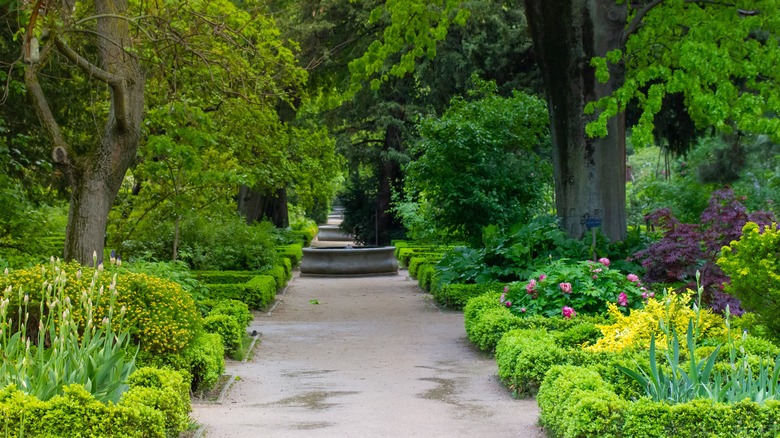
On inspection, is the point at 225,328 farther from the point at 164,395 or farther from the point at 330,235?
the point at 330,235

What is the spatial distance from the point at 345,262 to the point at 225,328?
15.7 meters

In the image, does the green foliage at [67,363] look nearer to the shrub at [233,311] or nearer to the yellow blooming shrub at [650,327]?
the yellow blooming shrub at [650,327]

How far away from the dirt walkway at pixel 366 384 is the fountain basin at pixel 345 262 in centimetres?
946

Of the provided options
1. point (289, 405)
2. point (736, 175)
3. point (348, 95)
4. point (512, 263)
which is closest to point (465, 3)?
point (348, 95)

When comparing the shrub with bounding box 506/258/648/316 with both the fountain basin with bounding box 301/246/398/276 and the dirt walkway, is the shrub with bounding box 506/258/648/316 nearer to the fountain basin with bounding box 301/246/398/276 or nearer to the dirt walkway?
the dirt walkway

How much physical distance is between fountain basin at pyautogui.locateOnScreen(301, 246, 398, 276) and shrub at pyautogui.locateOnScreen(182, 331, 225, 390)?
17.2 meters

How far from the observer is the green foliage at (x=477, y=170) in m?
18.5

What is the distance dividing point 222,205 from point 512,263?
923 centimetres

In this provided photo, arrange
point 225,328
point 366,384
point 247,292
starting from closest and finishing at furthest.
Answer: point 366,384, point 225,328, point 247,292

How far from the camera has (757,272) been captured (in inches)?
334

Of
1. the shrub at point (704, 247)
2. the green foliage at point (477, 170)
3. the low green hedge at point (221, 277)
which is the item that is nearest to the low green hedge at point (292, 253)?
the low green hedge at point (221, 277)

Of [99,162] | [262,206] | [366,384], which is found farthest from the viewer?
[262,206]

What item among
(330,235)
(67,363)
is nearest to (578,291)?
(67,363)

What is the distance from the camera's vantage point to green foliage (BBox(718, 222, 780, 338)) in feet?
27.7
